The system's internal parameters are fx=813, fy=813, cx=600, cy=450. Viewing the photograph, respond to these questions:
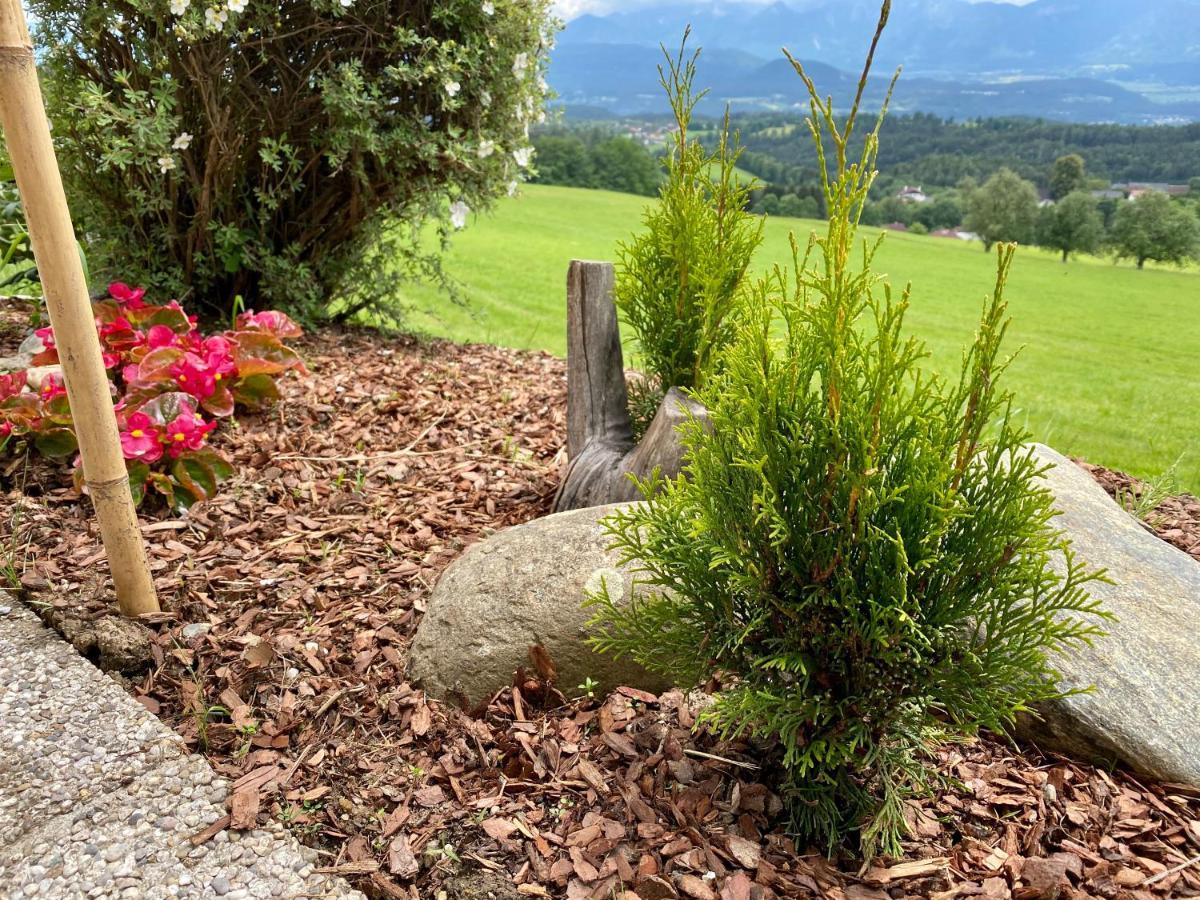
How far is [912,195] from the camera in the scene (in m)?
19.2

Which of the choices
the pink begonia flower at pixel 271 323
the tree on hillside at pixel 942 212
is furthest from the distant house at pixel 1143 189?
the pink begonia flower at pixel 271 323

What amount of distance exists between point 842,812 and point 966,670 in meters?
0.51

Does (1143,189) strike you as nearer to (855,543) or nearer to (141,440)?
(855,543)

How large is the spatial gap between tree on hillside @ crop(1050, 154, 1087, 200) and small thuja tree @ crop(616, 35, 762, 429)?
14382 mm

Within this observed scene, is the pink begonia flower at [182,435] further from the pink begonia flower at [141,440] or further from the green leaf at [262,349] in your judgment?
the green leaf at [262,349]

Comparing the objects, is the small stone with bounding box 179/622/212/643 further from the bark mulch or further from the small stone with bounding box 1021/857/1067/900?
the small stone with bounding box 1021/857/1067/900

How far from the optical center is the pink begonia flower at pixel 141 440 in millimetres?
3393

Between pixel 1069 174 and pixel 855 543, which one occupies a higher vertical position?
pixel 1069 174

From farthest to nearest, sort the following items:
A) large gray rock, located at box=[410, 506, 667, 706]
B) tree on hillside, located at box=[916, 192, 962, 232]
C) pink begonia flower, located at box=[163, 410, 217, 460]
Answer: tree on hillside, located at box=[916, 192, 962, 232] → pink begonia flower, located at box=[163, 410, 217, 460] → large gray rock, located at box=[410, 506, 667, 706]

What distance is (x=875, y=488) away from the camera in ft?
5.69

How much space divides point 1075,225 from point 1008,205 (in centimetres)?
216

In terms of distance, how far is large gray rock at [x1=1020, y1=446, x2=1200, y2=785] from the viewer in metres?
2.20

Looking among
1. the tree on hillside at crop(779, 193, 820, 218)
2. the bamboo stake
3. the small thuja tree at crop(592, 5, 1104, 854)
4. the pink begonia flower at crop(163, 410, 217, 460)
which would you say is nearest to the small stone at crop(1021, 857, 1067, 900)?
the small thuja tree at crop(592, 5, 1104, 854)

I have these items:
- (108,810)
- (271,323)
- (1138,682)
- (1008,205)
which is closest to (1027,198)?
(1008,205)
